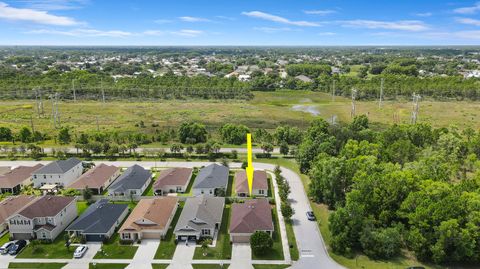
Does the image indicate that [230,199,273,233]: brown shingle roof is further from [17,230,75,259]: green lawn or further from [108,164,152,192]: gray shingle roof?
[17,230,75,259]: green lawn

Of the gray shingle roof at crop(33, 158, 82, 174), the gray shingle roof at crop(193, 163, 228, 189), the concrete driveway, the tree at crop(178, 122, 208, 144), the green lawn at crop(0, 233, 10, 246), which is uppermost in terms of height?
the tree at crop(178, 122, 208, 144)

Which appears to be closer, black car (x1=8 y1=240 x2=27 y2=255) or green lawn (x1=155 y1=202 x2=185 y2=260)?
green lawn (x1=155 y1=202 x2=185 y2=260)

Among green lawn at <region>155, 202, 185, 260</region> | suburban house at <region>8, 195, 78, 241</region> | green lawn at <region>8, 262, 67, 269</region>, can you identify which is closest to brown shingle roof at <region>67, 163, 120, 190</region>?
suburban house at <region>8, 195, 78, 241</region>

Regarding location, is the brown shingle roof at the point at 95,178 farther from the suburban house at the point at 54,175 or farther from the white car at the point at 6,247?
the white car at the point at 6,247

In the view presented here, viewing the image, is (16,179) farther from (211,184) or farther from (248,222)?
(248,222)

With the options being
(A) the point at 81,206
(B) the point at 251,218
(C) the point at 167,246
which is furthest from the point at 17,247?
(B) the point at 251,218

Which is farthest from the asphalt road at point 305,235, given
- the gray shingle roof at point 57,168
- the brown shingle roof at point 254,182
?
the gray shingle roof at point 57,168
